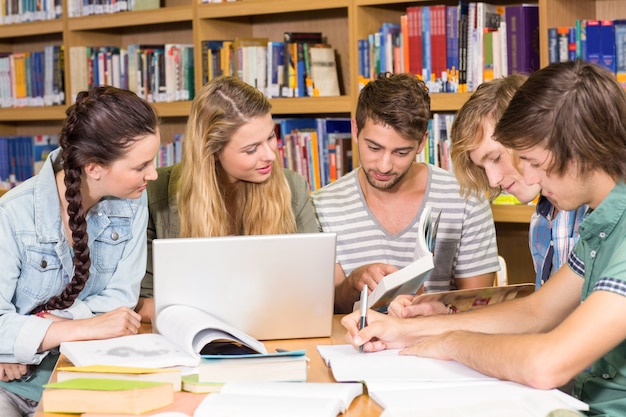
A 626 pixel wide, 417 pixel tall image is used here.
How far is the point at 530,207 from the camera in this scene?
10.1 feet

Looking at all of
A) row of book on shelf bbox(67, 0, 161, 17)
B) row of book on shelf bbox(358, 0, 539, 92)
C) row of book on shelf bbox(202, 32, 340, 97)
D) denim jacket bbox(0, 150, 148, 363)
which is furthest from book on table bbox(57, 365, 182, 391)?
row of book on shelf bbox(67, 0, 161, 17)

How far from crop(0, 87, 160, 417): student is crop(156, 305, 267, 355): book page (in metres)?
0.18

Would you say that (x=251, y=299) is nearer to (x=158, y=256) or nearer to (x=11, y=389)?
(x=158, y=256)

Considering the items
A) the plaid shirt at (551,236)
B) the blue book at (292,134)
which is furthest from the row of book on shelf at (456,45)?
the plaid shirt at (551,236)

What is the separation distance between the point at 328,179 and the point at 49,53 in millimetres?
1691

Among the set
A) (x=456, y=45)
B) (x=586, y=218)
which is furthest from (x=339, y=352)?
(x=456, y=45)

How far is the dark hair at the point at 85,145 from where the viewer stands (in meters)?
2.02

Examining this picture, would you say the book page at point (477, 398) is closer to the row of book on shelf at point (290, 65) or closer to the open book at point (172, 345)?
the open book at point (172, 345)

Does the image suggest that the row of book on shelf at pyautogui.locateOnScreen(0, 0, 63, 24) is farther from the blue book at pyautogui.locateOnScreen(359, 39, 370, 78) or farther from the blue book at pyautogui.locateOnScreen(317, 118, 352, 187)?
the blue book at pyautogui.locateOnScreen(359, 39, 370, 78)

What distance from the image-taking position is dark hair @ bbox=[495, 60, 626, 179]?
1458mm

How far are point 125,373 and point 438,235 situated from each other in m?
1.33

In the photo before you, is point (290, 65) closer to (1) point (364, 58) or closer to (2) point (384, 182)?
(1) point (364, 58)

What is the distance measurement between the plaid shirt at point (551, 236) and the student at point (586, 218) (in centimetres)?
40

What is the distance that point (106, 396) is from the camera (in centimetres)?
142
